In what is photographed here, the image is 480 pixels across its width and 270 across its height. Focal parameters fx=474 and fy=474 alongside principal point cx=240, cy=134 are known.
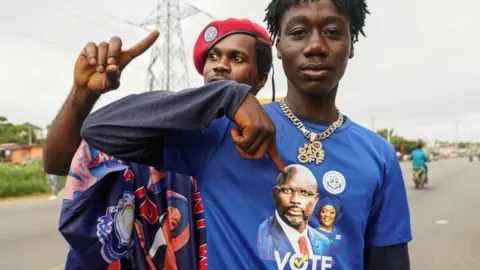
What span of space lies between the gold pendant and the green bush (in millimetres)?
14075

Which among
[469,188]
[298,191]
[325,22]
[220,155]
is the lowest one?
[469,188]

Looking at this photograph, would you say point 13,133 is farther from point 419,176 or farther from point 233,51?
point 233,51

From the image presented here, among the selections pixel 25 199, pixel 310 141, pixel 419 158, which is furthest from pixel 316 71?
pixel 419 158

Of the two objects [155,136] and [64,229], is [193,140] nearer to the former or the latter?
[155,136]

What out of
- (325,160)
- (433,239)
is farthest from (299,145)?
(433,239)

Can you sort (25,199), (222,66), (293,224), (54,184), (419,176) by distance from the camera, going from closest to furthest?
(293,224) < (222,66) < (25,199) < (54,184) < (419,176)

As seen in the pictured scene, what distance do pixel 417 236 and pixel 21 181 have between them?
1180cm

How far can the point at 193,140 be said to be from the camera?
118 centimetres

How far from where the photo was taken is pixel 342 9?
1.29m

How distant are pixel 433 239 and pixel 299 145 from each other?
680 cm

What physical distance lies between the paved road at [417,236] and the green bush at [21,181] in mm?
1693

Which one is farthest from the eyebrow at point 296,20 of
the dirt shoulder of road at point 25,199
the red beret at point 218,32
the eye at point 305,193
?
the dirt shoulder of road at point 25,199

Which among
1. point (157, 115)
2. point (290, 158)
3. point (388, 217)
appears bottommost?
point (388, 217)

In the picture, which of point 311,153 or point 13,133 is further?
point 13,133
